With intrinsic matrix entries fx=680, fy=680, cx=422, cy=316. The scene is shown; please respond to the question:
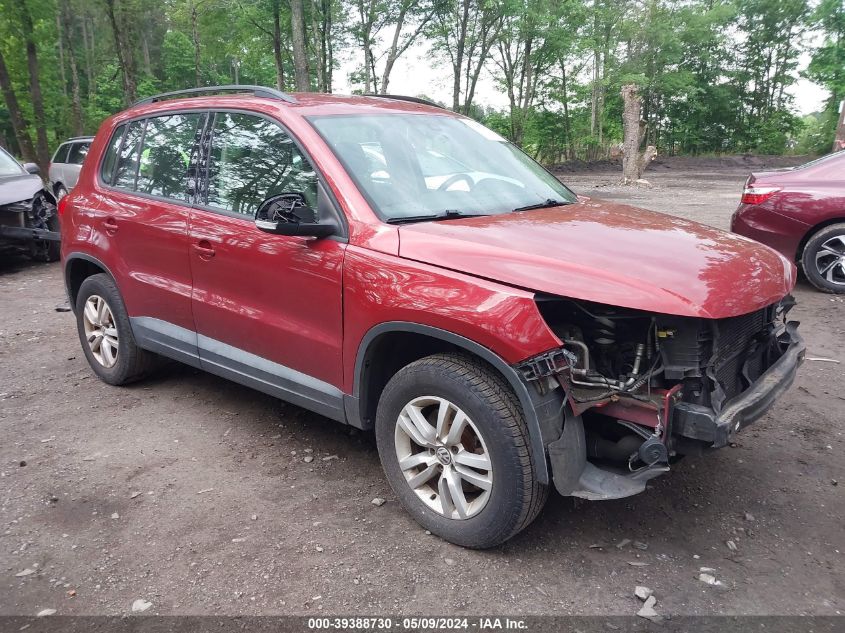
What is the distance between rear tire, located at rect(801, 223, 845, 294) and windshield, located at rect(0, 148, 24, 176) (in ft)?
34.5

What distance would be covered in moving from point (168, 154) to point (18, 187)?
6.57 metres

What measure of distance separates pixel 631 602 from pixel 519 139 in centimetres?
3095

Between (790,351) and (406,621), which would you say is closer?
(406,621)

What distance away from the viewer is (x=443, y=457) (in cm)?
296

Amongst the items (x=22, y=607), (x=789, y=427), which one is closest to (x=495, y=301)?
(x=22, y=607)

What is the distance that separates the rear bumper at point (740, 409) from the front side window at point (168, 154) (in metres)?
3.00

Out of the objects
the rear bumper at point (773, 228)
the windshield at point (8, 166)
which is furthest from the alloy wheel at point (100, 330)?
the windshield at point (8, 166)

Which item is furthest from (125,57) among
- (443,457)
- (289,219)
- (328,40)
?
(443,457)

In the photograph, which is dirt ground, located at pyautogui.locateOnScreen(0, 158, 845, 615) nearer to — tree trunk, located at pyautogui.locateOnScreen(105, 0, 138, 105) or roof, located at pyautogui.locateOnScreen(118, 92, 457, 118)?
roof, located at pyautogui.locateOnScreen(118, 92, 457, 118)

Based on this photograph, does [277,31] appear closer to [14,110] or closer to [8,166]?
[14,110]

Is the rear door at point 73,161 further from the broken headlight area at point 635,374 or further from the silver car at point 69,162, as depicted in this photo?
the broken headlight area at point 635,374

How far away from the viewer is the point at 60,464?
3881mm

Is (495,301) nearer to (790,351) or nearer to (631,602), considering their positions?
(631,602)

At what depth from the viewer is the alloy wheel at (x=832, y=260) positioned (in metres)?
6.96
